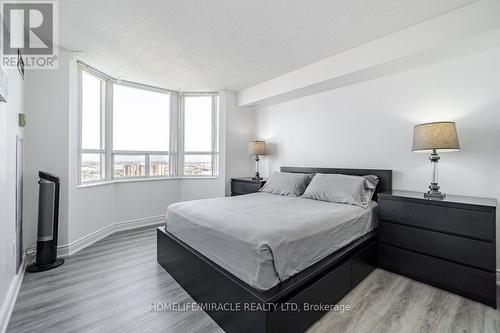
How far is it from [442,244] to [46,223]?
3.93 m

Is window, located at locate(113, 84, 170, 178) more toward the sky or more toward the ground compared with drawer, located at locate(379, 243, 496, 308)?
more toward the sky

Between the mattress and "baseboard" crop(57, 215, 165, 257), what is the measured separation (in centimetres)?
144

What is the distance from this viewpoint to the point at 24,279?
7.16 ft

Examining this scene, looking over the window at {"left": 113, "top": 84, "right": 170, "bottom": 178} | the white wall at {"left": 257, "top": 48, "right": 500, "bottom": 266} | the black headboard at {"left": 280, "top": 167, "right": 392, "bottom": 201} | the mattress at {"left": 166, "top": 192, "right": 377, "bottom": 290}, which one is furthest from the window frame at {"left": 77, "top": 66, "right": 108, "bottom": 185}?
the black headboard at {"left": 280, "top": 167, "right": 392, "bottom": 201}

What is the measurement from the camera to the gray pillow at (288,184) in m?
3.22

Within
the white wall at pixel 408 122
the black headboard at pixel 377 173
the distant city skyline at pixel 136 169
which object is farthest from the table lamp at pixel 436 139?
the distant city skyline at pixel 136 169

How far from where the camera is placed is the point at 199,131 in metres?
4.55

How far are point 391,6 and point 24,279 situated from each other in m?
4.26

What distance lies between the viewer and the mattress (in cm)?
145

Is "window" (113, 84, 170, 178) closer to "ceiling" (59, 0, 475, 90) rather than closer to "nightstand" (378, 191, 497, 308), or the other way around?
"ceiling" (59, 0, 475, 90)

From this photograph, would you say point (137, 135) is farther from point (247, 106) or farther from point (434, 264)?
point (434, 264)

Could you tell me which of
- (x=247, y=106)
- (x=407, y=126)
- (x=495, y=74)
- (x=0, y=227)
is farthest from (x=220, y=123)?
(x=495, y=74)

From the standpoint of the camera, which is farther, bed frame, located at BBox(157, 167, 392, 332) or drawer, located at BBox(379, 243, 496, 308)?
drawer, located at BBox(379, 243, 496, 308)

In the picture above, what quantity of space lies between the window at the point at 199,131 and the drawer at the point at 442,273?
321cm
